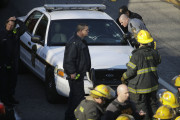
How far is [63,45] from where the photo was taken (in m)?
11.1

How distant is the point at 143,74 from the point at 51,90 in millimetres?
2712

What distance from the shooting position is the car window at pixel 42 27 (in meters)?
11.6

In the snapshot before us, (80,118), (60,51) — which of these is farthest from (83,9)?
(80,118)

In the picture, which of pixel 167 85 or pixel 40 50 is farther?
pixel 167 85

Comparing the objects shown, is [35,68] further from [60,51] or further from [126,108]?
[126,108]

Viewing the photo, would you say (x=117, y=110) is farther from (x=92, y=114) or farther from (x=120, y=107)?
(x=92, y=114)

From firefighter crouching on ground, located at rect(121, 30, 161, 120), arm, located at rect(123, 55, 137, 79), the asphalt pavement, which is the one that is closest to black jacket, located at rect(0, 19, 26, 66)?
the asphalt pavement

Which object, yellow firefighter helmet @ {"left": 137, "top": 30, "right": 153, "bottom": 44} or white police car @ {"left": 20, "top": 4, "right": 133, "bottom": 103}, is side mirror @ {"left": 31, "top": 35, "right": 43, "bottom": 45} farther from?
yellow firefighter helmet @ {"left": 137, "top": 30, "right": 153, "bottom": 44}

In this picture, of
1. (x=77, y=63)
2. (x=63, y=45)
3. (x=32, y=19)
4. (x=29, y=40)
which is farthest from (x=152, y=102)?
(x=32, y=19)

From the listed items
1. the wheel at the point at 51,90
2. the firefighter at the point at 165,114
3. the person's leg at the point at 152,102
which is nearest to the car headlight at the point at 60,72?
the wheel at the point at 51,90

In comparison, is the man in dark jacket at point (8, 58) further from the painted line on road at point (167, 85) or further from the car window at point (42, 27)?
the painted line on road at point (167, 85)

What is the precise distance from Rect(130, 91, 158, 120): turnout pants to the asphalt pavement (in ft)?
6.64

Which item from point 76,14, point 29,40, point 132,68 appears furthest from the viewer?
point 29,40

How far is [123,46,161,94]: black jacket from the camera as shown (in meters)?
8.43
